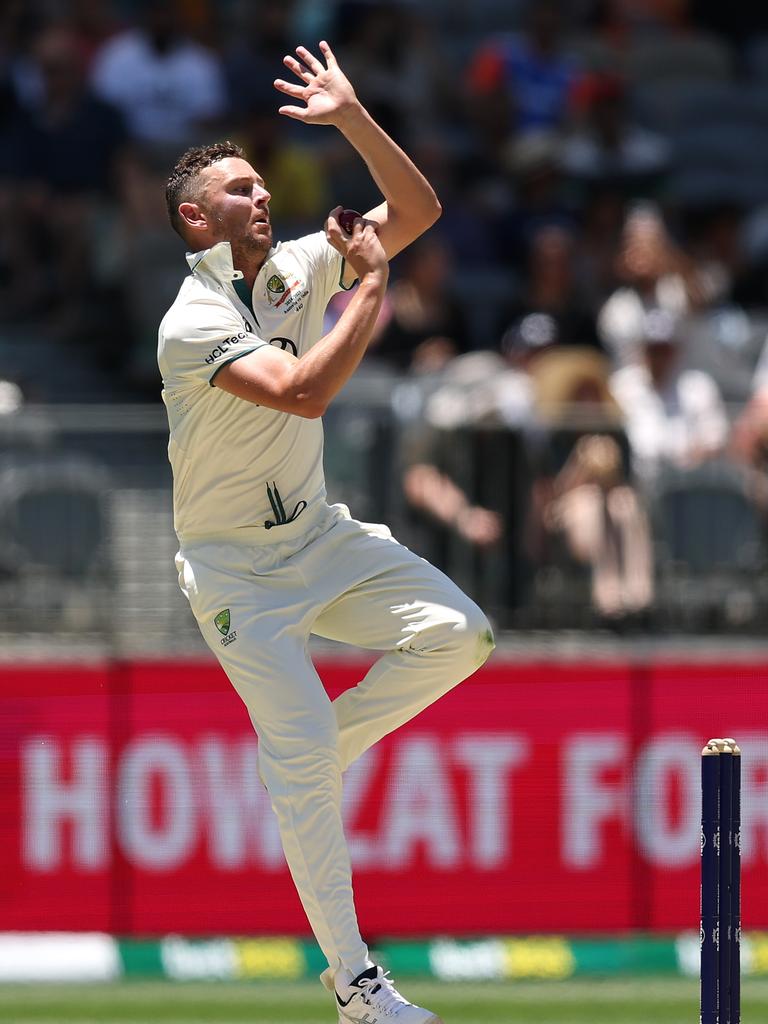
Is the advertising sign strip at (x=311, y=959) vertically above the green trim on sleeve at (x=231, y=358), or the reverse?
the green trim on sleeve at (x=231, y=358)

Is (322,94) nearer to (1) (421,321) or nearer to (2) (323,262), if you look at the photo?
(2) (323,262)

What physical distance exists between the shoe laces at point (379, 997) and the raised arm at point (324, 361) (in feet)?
5.52

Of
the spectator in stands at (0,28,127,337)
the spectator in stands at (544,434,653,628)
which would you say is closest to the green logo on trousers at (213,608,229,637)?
the spectator in stands at (544,434,653,628)

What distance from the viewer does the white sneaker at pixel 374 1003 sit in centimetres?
596

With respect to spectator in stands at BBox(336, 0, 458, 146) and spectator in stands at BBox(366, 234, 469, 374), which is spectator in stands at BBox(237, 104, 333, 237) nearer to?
spectator in stands at BBox(336, 0, 458, 146)

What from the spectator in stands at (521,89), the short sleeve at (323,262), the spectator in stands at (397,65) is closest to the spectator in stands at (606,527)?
the short sleeve at (323,262)

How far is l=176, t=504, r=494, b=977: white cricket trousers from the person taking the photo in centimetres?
612

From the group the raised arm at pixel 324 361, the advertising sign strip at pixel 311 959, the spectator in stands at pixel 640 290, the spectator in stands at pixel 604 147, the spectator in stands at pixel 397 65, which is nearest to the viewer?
the raised arm at pixel 324 361

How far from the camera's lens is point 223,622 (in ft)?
20.3

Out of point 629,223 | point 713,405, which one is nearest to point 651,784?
point 713,405

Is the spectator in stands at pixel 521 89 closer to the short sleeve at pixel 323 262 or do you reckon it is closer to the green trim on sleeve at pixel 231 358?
the short sleeve at pixel 323 262

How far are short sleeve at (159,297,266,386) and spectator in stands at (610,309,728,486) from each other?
14.9ft

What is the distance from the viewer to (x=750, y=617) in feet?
33.9

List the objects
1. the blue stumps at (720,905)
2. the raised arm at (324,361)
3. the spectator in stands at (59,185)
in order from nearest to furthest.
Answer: the blue stumps at (720,905)
the raised arm at (324,361)
the spectator in stands at (59,185)
